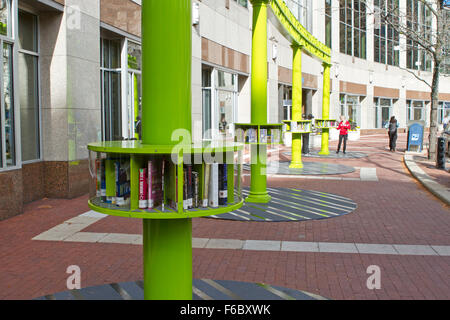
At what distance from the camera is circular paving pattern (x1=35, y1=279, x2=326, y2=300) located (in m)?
4.41

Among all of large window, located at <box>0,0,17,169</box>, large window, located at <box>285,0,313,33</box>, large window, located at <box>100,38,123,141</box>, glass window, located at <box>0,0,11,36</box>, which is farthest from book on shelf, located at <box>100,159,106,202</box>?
large window, located at <box>285,0,313,33</box>

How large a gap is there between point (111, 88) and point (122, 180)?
10.1m

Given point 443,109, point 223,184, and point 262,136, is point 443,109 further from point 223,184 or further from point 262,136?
point 223,184

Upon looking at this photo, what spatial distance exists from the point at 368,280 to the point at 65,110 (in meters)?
7.43

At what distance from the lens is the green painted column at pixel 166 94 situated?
11.5ft

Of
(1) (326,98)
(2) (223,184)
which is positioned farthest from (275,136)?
(1) (326,98)

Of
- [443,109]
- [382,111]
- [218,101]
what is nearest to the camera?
[218,101]

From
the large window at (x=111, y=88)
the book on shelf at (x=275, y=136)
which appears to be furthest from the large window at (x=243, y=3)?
the book on shelf at (x=275, y=136)

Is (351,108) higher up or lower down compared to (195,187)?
higher up

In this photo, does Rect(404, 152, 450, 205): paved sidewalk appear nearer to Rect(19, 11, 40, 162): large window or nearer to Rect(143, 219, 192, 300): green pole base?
Rect(143, 219, 192, 300): green pole base

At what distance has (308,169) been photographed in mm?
15898

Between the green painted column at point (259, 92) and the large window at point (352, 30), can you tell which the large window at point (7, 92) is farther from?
the large window at point (352, 30)

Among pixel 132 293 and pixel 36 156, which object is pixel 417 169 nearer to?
pixel 36 156

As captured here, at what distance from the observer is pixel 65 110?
10281 mm
